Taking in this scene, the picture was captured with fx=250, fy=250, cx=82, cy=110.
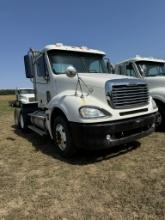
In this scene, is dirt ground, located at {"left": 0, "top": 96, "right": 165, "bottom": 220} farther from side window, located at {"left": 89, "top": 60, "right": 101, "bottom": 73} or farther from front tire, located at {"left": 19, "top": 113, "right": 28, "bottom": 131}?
front tire, located at {"left": 19, "top": 113, "right": 28, "bottom": 131}

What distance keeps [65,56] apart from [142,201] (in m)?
4.22

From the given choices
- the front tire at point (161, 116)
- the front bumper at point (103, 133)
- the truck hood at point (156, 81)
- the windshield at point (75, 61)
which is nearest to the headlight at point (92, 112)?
the front bumper at point (103, 133)

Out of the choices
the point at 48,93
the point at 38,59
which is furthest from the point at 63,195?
the point at 38,59

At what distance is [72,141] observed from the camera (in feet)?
17.0

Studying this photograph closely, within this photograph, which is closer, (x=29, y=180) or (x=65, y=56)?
(x=29, y=180)

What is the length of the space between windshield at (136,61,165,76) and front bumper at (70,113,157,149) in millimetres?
3523

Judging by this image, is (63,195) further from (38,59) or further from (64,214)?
(38,59)

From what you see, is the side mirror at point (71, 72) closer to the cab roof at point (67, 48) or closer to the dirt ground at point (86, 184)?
the cab roof at point (67, 48)

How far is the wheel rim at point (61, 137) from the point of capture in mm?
5444

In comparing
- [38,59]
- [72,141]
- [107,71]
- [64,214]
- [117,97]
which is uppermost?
[38,59]

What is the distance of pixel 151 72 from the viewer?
8.44 meters

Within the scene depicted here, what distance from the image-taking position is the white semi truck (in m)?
4.84

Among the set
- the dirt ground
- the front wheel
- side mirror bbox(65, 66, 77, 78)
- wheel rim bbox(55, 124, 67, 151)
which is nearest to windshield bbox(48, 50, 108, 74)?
side mirror bbox(65, 66, 77, 78)

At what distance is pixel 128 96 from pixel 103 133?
106cm
